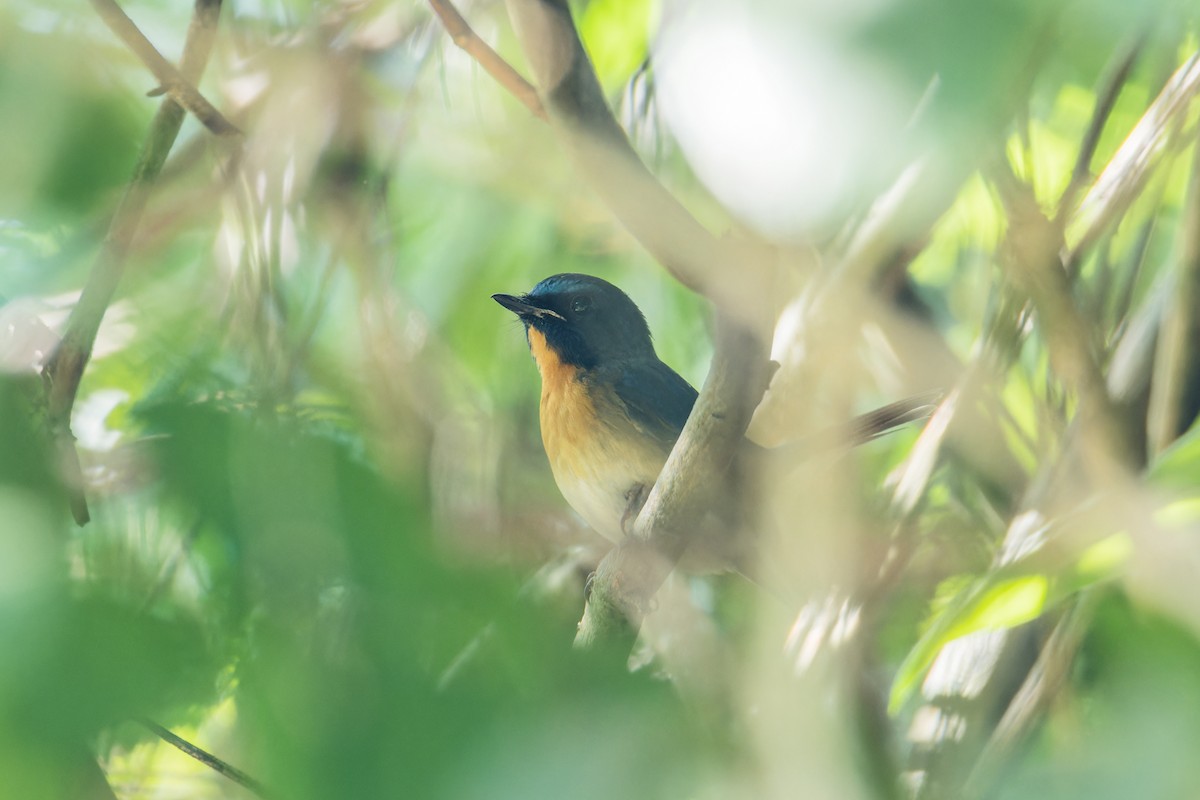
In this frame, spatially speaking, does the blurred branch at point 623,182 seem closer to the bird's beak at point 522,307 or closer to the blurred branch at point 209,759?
the blurred branch at point 209,759

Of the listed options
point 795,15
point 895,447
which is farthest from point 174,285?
point 895,447

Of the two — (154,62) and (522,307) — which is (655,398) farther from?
(154,62)

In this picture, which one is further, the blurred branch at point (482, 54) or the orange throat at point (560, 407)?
the orange throat at point (560, 407)

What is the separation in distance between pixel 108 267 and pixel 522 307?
1811 mm

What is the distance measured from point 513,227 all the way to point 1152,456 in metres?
1.84

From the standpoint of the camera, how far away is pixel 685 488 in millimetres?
2029

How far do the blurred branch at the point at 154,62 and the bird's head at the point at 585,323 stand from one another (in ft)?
5.70

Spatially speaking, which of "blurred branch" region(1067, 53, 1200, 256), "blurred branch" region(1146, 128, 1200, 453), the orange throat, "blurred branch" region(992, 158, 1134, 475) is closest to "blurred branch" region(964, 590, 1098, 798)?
"blurred branch" region(992, 158, 1134, 475)

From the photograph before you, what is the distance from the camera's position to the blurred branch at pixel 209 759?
0.70 meters

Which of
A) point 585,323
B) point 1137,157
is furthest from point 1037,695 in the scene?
point 585,323

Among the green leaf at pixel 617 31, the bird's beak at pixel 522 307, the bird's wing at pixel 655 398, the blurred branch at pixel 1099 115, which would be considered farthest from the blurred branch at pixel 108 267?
the bird's wing at pixel 655 398

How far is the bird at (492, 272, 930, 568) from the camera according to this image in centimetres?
353

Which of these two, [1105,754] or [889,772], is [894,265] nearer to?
[889,772]

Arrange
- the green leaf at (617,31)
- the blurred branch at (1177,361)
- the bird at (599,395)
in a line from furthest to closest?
the bird at (599,395), the green leaf at (617,31), the blurred branch at (1177,361)
